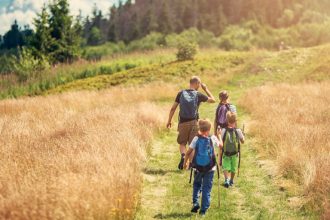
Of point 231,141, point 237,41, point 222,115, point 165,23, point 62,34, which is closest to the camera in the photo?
point 231,141

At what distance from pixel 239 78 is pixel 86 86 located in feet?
33.8

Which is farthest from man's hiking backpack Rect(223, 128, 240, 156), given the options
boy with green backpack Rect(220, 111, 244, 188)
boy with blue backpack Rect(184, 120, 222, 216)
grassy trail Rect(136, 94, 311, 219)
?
boy with blue backpack Rect(184, 120, 222, 216)

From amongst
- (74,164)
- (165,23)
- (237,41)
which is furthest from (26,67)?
(165,23)

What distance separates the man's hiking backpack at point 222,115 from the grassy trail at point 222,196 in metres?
1.26

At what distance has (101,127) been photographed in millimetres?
13203

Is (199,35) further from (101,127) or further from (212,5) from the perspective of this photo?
(101,127)

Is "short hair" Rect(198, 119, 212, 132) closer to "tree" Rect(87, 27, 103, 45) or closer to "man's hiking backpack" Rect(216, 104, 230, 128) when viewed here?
"man's hiking backpack" Rect(216, 104, 230, 128)

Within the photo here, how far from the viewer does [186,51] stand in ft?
114

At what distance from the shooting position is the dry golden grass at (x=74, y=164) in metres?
6.59

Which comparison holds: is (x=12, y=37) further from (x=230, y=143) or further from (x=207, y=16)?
(x=230, y=143)

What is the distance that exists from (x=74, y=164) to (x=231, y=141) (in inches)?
129

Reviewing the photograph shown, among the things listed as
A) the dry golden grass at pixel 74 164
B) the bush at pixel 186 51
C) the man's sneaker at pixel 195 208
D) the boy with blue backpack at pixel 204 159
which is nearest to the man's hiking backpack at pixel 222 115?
the dry golden grass at pixel 74 164

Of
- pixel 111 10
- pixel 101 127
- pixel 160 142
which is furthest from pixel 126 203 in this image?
pixel 111 10

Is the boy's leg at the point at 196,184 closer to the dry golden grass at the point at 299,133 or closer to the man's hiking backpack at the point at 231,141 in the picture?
the man's hiking backpack at the point at 231,141
